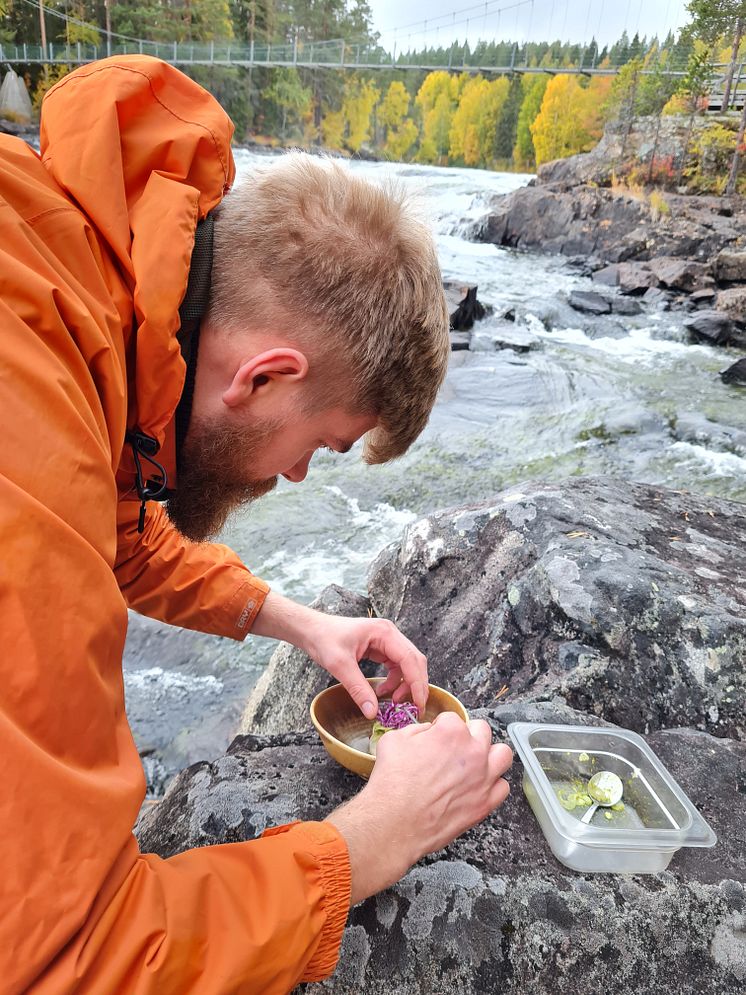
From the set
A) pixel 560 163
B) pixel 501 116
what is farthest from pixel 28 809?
pixel 501 116

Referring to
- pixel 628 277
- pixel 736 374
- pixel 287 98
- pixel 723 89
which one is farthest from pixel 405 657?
pixel 287 98

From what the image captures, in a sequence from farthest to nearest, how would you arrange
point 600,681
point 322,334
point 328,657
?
point 600,681
point 328,657
point 322,334

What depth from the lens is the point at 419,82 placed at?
5175 cm

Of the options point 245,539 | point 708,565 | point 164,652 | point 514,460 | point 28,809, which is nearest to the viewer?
point 28,809

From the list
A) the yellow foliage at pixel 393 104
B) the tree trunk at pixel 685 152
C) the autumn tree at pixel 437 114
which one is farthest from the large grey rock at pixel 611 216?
the autumn tree at pixel 437 114

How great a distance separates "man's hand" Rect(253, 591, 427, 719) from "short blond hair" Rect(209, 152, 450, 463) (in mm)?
595

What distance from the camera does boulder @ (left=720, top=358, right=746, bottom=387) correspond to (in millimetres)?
8836

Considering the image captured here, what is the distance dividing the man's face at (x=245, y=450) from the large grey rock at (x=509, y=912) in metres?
0.70

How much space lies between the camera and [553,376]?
29.0 ft

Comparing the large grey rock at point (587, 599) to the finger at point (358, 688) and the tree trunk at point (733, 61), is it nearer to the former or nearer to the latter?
the finger at point (358, 688)

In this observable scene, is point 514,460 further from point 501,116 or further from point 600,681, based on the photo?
point 501,116

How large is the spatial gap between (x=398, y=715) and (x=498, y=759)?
0.36 m

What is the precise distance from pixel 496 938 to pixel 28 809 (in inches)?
37.1

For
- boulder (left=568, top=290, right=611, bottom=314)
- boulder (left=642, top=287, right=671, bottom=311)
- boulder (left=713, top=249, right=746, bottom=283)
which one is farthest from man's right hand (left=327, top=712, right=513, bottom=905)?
boulder (left=713, top=249, right=746, bottom=283)
